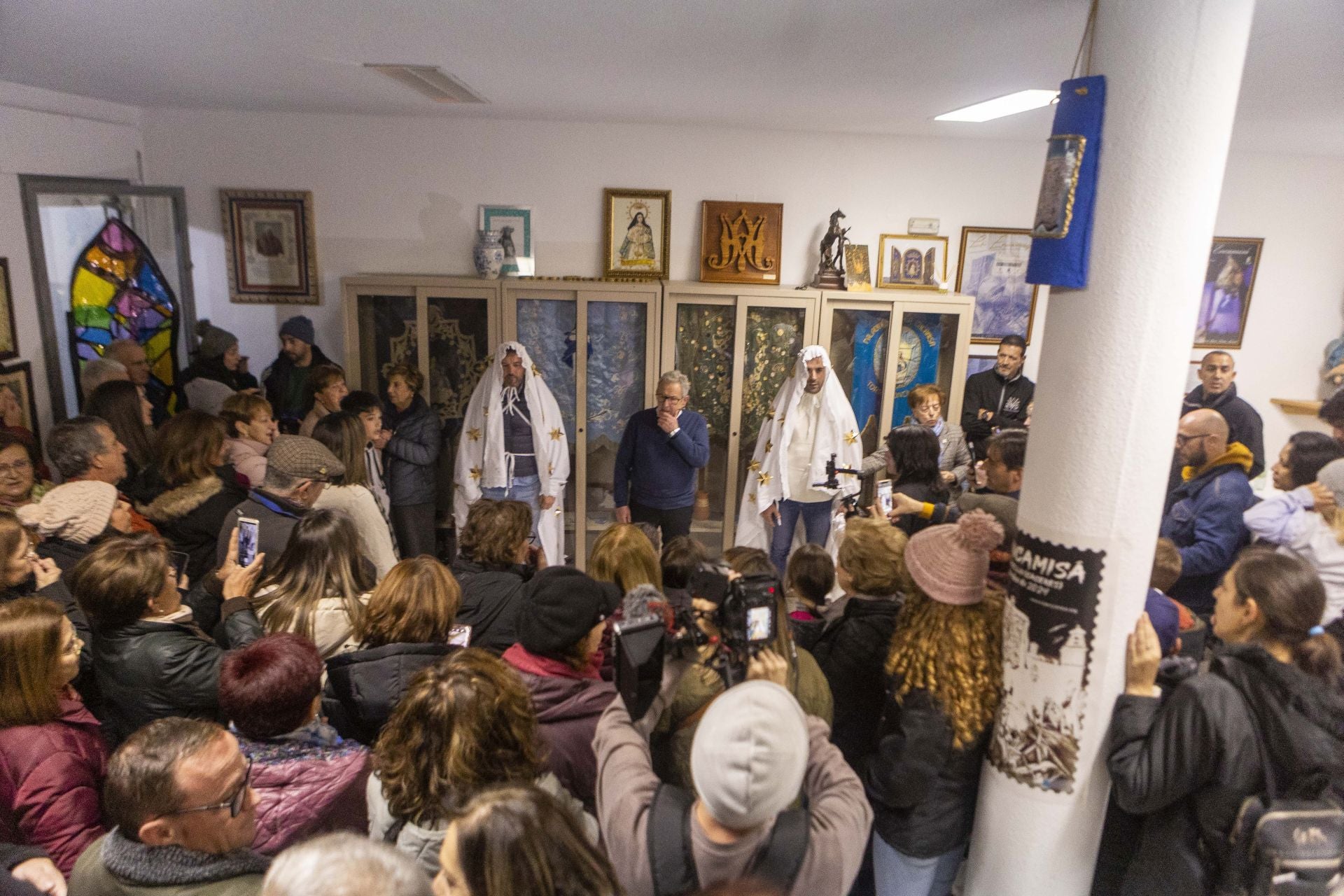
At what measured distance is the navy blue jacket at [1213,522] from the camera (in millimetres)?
2914

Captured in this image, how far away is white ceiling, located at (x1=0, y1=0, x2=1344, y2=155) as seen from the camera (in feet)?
7.36

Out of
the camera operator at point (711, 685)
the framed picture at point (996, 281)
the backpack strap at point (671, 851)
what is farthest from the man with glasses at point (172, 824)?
the framed picture at point (996, 281)

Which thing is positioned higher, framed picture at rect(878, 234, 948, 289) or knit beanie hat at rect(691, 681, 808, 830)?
framed picture at rect(878, 234, 948, 289)

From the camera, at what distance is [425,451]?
444cm

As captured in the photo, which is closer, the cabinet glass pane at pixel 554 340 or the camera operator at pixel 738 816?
the camera operator at pixel 738 816

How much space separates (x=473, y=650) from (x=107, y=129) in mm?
4507

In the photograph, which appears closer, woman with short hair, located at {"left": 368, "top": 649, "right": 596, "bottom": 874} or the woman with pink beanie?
woman with short hair, located at {"left": 368, "top": 649, "right": 596, "bottom": 874}

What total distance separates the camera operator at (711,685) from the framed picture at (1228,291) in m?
4.71

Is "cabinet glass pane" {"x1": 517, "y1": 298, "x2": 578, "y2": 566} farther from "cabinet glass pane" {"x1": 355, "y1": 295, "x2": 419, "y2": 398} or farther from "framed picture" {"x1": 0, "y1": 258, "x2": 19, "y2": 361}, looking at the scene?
"framed picture" {"x1": 0, "y1": 258, "x2": 19, "y2": 361}

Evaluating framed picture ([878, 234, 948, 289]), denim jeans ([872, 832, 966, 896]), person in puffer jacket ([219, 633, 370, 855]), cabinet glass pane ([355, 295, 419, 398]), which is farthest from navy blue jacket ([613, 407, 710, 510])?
person in puffer jacket ([219, 633, 370, 855])

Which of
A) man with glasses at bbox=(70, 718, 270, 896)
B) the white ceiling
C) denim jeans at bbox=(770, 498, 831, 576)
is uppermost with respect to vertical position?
the white ceiling

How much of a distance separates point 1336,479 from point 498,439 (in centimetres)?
372

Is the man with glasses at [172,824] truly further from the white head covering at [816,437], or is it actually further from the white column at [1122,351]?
the white head covering at [816,437]

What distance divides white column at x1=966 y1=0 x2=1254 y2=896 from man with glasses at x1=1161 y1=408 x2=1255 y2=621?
141cm
